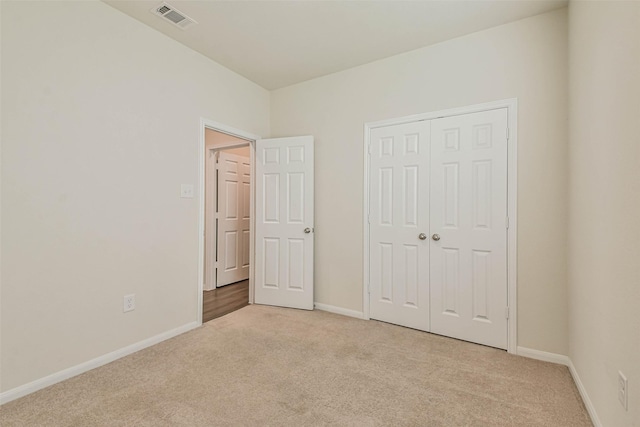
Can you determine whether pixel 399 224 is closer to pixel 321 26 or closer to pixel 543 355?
pixel 543 355

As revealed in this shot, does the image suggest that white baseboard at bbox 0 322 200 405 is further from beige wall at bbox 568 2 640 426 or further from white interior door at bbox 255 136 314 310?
beige wall at bbox 568 2 640 426

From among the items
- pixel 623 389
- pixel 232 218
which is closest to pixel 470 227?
pixel 623 389

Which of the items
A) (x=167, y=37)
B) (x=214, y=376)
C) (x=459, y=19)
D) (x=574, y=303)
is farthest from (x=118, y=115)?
(x=574, y=303)

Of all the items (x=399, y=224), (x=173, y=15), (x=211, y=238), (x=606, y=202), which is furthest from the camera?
(x=211, y=238)

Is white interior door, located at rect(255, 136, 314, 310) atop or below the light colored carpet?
atop

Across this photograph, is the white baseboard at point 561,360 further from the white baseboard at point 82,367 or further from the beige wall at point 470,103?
the white baseboard at point 82,367

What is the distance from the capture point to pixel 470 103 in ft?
8.62

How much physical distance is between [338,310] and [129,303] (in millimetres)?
1985

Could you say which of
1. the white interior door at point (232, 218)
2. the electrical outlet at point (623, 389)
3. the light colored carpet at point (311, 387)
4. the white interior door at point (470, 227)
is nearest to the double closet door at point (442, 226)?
the white interior door at point (470, 227)

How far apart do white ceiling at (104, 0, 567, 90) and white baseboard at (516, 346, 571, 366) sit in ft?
8.52

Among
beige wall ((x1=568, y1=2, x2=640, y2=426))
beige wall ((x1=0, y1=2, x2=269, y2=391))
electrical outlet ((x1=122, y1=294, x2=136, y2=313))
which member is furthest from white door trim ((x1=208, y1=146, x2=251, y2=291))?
beige wall ((x1=568, y1=2, x2=640, y2=426))

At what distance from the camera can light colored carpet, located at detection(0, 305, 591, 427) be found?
1.65m

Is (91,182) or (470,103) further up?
(470,103)

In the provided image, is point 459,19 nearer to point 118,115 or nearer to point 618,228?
point 618,228
